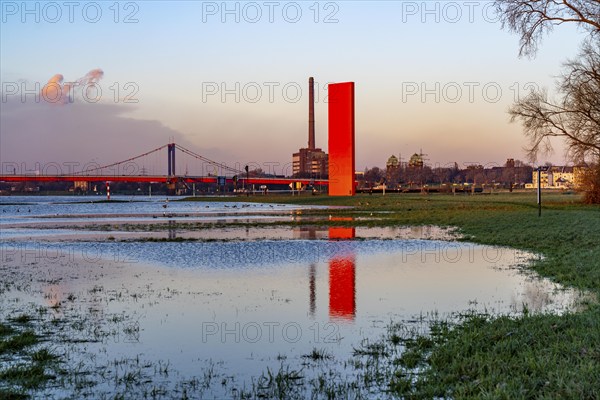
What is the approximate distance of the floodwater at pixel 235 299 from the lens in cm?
773

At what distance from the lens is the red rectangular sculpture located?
91.4m

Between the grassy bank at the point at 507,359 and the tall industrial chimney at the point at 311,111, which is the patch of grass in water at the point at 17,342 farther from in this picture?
the tall industrial chimney at the point at 311,111

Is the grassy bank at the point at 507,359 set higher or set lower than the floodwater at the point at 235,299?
higher

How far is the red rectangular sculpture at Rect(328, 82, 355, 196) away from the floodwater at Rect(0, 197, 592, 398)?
224 feet

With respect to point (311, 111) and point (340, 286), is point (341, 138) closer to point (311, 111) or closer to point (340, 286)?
point (340, 286)

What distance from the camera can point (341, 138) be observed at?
93.4 metres

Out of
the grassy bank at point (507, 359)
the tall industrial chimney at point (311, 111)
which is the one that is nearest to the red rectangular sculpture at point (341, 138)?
the grassy bank at point (507, 359)

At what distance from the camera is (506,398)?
6.07 meters

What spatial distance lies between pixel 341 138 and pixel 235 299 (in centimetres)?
8229

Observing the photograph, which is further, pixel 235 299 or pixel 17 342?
pixel 235 299

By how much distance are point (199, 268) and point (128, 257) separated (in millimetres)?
3752

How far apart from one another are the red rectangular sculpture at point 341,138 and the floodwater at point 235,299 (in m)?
68.4

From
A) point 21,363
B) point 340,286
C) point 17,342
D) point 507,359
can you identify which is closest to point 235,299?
point 340,286

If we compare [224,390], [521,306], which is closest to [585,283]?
[521,306]
